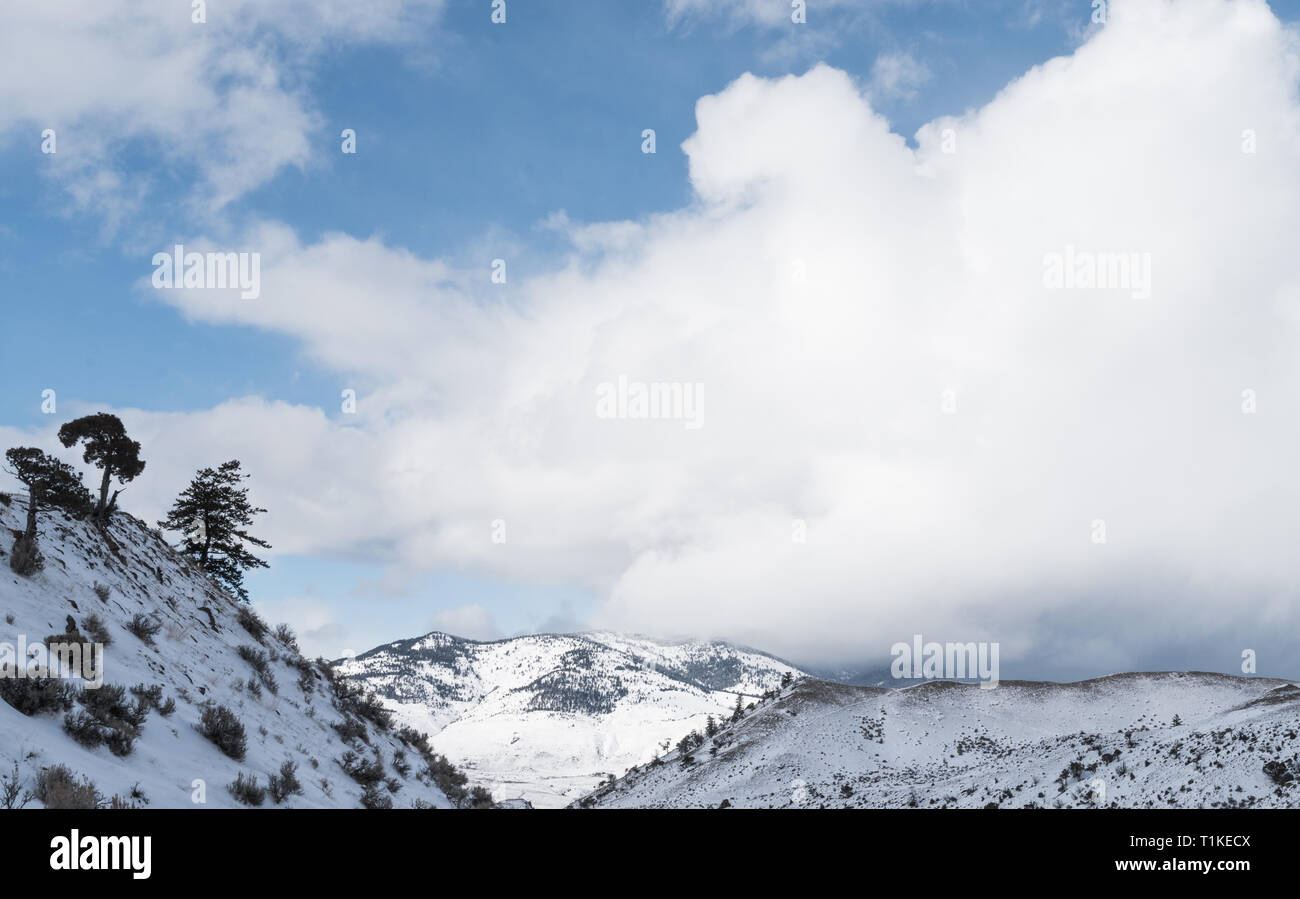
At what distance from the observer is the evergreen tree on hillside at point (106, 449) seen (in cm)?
2169

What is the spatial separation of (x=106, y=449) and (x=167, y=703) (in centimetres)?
1273

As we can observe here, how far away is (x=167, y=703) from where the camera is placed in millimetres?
13727

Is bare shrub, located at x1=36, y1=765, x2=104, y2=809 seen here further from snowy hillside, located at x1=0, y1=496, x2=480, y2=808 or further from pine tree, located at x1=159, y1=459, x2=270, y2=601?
pine tree, located at x1=159, y1=459, x2=270, y2=601

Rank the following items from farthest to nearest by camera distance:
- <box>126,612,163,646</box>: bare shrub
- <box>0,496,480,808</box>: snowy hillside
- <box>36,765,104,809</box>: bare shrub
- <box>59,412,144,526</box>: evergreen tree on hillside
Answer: <box>59,412,144,526</box>: evergreen tree on hillside
<box>126,612,163,646</box>: bare shrub
<box>0,496,480,808</box>: snowy hillside
<box>36,765,104,809</box>: bare shrub

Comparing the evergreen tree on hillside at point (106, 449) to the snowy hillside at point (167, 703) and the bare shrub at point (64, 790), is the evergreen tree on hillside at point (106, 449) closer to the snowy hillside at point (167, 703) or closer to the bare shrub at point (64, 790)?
the snowy hillside at point (167, 703)

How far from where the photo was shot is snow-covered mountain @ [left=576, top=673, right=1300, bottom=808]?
23422 mm

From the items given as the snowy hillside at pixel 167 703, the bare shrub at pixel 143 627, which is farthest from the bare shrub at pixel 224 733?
the bare shrub at pixel 143 627

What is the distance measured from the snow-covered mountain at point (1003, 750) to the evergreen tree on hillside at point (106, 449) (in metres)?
32.1

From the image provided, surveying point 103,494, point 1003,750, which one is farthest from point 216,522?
point 1003,750

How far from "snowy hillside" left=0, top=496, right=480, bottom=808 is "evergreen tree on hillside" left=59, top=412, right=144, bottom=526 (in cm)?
126

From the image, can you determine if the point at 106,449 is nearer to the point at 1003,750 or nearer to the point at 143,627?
the point at 143,627

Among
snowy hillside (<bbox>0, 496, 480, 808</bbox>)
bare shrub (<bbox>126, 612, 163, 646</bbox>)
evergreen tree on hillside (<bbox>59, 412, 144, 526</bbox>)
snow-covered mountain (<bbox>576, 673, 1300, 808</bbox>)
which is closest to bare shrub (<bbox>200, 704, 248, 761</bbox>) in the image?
snowy hillside (<bbox>0, 496, 480, 808</bbox>)
